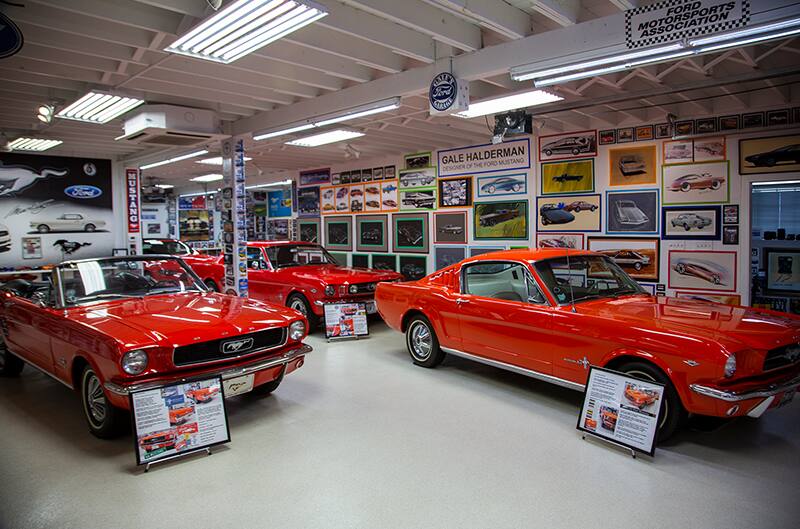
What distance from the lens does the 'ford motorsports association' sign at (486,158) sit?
351 inches

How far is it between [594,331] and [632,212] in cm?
440

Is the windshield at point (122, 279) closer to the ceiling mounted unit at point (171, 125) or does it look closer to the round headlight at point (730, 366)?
the ceiling mounted unit at point (171, 125)

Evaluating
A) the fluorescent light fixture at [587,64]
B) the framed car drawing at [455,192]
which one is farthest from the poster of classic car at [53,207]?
the fluorescent light fixture at [587,64]

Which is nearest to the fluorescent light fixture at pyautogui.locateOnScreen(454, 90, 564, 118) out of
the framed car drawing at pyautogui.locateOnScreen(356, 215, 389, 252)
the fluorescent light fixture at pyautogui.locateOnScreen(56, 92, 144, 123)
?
the fluorescent light fixture at pyautogui.locateOnScreen(56, 92, 144, 123)

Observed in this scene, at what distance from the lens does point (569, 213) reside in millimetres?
8430

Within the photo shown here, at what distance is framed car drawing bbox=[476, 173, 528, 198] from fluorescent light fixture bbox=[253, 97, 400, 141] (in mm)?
3589

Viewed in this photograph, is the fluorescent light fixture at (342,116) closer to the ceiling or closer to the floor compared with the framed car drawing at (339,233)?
closer to the ceiling

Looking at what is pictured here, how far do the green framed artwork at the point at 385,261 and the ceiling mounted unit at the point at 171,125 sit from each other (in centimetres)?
498

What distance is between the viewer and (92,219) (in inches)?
459

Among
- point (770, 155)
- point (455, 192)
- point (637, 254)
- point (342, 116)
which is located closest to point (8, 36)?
point (342, 116)

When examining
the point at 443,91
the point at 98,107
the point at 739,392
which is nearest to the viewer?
Result: the point at 739,392

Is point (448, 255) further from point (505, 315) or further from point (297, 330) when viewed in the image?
point (297, 330)

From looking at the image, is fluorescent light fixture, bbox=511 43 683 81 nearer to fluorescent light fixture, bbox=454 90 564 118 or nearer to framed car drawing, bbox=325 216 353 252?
fluorescent light fixture, bbox=454 90 564 118

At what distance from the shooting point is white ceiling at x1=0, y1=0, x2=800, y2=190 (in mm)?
4227
